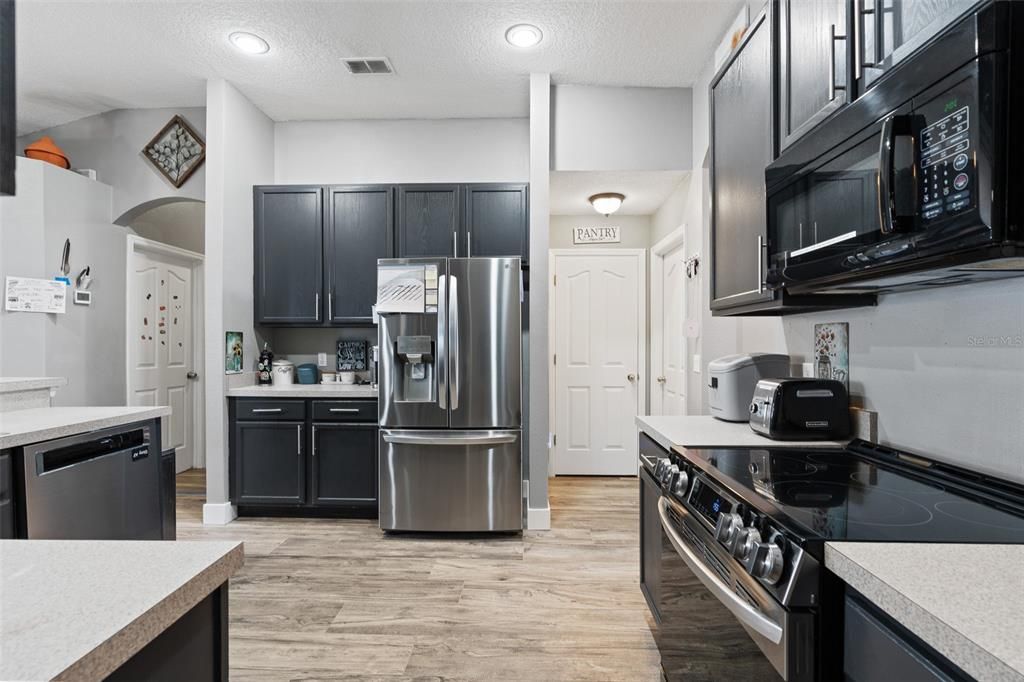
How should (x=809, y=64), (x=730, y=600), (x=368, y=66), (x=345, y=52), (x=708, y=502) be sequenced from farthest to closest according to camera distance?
(x=368, y=66)
(x=345, y=52)
(x=809, y=64)
(x=708, y=502)
(x=730, y=600)

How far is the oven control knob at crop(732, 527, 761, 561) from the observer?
102 cm

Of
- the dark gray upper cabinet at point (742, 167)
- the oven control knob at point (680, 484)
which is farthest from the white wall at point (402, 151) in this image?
the oven control knob at point (680, 484)

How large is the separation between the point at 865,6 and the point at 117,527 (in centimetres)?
296

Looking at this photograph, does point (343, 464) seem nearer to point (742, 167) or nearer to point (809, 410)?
point (809, 410)

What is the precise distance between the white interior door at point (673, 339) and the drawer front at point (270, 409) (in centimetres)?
259

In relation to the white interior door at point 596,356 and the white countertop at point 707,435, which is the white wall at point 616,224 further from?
the white countertop at point 707,435

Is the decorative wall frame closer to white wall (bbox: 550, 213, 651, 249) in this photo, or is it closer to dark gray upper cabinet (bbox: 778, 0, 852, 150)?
white wall (bbox: 550, 213, 651, 249)

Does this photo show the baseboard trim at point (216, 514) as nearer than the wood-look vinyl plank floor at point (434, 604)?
No

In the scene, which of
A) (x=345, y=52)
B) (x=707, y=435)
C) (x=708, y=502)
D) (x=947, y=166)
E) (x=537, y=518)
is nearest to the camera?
(x=947, y=166)

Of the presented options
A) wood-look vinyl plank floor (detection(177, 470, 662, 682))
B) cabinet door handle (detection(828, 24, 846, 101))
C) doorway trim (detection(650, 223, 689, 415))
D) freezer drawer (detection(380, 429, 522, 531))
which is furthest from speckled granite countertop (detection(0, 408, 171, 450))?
doorway trim (detection(650, 223, 689, 415))

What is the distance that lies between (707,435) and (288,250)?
3105mm

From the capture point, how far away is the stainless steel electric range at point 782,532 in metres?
0.90

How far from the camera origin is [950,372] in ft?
4.61

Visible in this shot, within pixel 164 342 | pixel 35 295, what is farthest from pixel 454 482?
pixel 164 342
